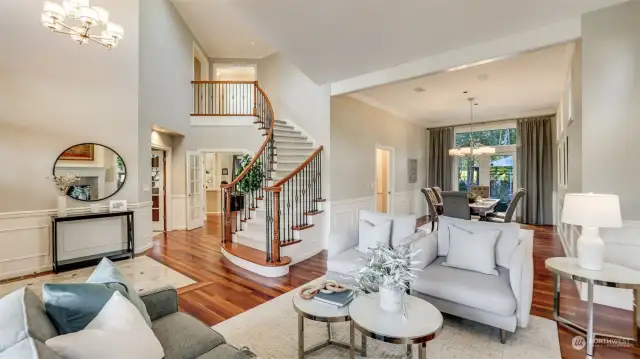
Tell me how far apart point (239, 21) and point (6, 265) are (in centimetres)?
632

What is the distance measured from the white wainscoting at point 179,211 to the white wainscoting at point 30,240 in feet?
7.92

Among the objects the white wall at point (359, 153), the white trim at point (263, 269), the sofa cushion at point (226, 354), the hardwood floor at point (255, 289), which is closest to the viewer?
the sofa cushion at point (226, 354)

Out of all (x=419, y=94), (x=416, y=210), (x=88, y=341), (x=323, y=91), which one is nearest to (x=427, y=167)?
(x=416, y=210)

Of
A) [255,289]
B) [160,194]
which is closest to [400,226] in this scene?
[255,289]

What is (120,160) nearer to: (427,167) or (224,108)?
(224,108)

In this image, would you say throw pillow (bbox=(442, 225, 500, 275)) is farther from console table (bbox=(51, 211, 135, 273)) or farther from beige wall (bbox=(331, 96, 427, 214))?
console table (bbox=(51, 211, 135, 273))

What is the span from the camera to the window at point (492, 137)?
8328mm

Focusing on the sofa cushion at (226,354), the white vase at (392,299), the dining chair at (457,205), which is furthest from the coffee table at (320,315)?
the dining chair at (457,205)

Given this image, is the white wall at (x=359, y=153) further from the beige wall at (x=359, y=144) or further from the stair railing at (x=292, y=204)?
the stair railing at (x=292, y=204)

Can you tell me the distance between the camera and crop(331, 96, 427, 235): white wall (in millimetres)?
5570

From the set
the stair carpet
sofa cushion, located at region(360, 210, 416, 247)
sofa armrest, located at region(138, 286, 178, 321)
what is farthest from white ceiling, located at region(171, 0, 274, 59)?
sofa armrest, located at region(138, 286, 178, 321)

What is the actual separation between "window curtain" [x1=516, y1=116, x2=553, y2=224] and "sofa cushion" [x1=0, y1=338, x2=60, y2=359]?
364 inches

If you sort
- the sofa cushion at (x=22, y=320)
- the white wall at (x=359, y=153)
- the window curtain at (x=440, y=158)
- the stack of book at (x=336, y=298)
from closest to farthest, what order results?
the sofa cushion at (x=22, y=320) < the stack of book at (x=336, y=298) < the white wall at (x=359, y=153) < the window curtain at (x=440, y=158)

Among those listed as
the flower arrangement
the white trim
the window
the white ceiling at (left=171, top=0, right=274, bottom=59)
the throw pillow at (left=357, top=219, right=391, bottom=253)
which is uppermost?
the white ceiling at (left=171, top=0, right=274, bottom=59)
